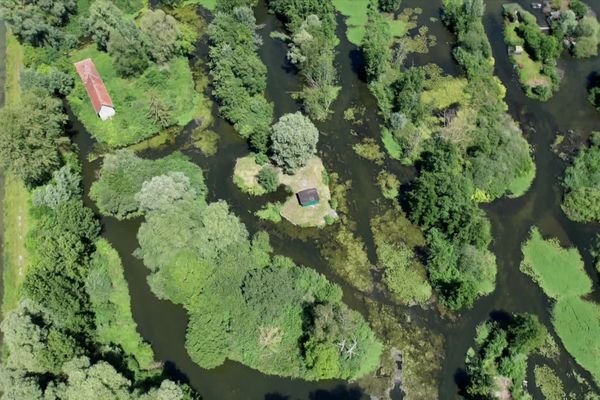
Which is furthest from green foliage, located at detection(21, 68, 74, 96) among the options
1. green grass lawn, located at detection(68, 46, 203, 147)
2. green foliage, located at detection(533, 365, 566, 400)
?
green foliage, located at detection(533, 365, 566, 400)

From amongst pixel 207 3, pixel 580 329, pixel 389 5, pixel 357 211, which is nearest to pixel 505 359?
pixel 580 329

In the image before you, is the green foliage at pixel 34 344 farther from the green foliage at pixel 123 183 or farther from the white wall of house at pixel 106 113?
the white wall of house at pixel 106 113

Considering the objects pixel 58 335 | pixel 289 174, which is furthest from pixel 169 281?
pixel 289 174

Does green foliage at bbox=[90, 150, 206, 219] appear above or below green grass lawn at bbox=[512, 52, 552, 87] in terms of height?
below

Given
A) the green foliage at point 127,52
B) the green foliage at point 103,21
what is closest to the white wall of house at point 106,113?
the green foliage at point 127,52

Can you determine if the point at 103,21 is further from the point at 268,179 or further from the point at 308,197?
the point at 308,197

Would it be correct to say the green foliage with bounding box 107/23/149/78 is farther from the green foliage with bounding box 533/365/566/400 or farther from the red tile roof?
the green foliage with bounding box 533/365/566/400

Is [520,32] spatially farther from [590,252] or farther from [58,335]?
[58,335]
